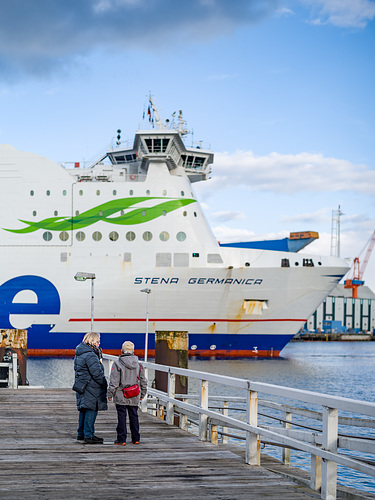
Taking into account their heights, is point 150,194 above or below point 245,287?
above

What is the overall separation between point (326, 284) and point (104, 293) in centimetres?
1468

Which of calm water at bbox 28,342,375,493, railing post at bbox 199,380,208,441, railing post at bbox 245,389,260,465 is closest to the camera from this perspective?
railing post at bbox 245,389,260,465

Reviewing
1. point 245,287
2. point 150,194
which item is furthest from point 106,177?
point 245,287

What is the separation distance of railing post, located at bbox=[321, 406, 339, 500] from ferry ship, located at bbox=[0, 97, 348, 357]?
35.5 metres

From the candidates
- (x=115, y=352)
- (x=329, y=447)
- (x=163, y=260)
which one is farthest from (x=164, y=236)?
(x=329, y=447)

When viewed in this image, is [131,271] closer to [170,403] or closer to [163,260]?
[163,260]

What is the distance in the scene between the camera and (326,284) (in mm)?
43188

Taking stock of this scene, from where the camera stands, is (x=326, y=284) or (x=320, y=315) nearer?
(x=326, y=284)

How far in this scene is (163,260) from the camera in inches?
1658

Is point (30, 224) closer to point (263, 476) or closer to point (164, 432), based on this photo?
point (164, 432)

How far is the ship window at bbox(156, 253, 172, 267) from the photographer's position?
42.0 meters

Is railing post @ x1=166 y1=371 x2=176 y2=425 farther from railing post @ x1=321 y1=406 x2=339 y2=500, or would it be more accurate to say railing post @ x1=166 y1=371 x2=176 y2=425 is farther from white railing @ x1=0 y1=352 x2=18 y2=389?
white railing @ x1=0 y1=352 x2=18 y2=389

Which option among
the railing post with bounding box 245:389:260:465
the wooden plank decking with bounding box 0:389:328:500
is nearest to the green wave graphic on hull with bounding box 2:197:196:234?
the wooden plank decking with bounding box 0:389:328:500

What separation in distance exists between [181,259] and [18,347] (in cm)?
2432
